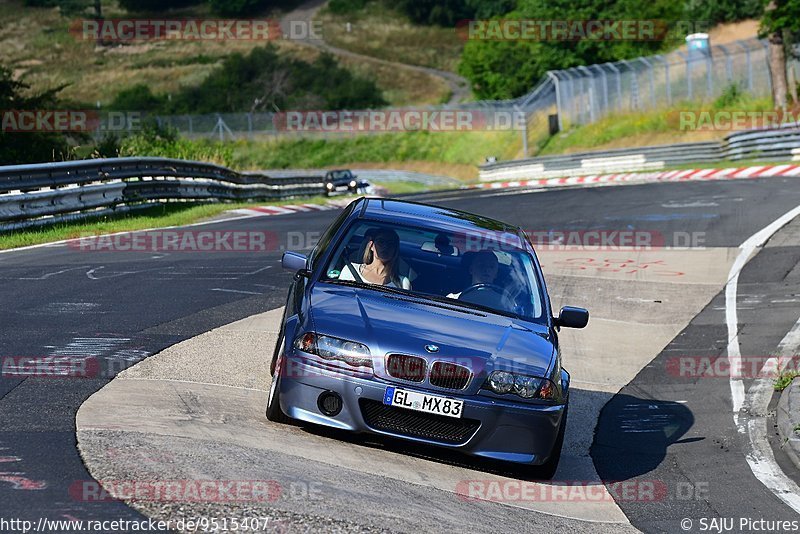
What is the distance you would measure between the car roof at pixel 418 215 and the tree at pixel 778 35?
119 feet

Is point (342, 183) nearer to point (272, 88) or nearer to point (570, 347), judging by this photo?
point (570, 347)

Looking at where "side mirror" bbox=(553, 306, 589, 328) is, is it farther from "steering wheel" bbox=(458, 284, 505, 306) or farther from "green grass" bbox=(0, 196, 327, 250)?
"green grass" bbox=(0, 196, 327, 250)

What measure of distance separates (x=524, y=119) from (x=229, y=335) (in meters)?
49.3

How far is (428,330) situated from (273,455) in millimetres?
1258

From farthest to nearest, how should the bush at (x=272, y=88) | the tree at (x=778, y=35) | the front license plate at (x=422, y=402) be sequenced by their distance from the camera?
the bush at (x=272, y=88) → the tree at (x=778, y=35) → the front license plate at (x=422, y=402)

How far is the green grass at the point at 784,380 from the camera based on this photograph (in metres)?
9.67

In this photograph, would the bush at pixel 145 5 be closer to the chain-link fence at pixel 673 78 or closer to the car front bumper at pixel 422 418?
the chain-link fence at pixel 673 78

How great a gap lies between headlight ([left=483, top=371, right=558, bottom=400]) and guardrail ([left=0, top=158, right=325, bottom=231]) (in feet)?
40.1

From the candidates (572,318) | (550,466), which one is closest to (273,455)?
(550,466)

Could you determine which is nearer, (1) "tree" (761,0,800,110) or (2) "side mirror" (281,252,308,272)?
(2) "side mirror" (281,252,308,272)

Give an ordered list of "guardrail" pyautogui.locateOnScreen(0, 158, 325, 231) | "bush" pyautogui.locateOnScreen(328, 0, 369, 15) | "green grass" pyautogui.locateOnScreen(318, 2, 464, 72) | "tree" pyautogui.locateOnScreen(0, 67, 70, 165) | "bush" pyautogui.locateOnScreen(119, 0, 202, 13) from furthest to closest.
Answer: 1. "bush" pyautogui.locateOnScreen(328, 0, 369, 15)
2. "bush" pyautogui.locateOnScreen(119, 0, 202, 13)
3. "green grass" pyautogui.locateOnScreen(318, 2, 464, 72)
4. "tree" pyautogui.locateOnScreen(0, 67, 70, 165)
5. "guardrail" pyautogui.locateOnScreen(0, 158, 325, 231)

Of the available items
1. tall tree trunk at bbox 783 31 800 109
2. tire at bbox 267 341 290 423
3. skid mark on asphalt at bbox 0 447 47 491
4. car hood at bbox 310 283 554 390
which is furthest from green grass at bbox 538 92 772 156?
skid mark on asphalt at bbox 0 447 47 491

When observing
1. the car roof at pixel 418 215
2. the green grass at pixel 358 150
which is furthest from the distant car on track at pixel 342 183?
the car roof at pixel 418 215

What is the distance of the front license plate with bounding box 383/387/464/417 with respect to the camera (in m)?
6.71
